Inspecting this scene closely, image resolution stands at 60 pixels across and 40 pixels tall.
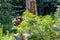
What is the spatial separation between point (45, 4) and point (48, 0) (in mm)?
370

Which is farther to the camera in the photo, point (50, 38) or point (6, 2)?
point (6, 2)

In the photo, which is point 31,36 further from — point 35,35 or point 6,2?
point 6,2

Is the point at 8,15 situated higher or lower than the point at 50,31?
lower

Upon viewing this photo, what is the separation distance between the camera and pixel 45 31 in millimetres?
4941

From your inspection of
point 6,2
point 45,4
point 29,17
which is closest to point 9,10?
point 6,2

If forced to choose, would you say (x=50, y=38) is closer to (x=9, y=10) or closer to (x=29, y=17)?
(x=29, y=17)

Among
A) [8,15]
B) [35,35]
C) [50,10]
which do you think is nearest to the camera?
[35,35]

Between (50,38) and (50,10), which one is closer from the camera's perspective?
(50,38)

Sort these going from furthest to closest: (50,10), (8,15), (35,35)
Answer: (50,10)
(8,15)
(35,35)

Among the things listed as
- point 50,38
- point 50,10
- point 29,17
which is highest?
point 29,17

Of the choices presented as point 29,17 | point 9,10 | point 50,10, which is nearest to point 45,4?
point 50,10

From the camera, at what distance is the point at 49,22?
5031 mm

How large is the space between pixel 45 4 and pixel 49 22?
6570mm

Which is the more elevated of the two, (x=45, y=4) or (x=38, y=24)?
(x=38, y=24)
